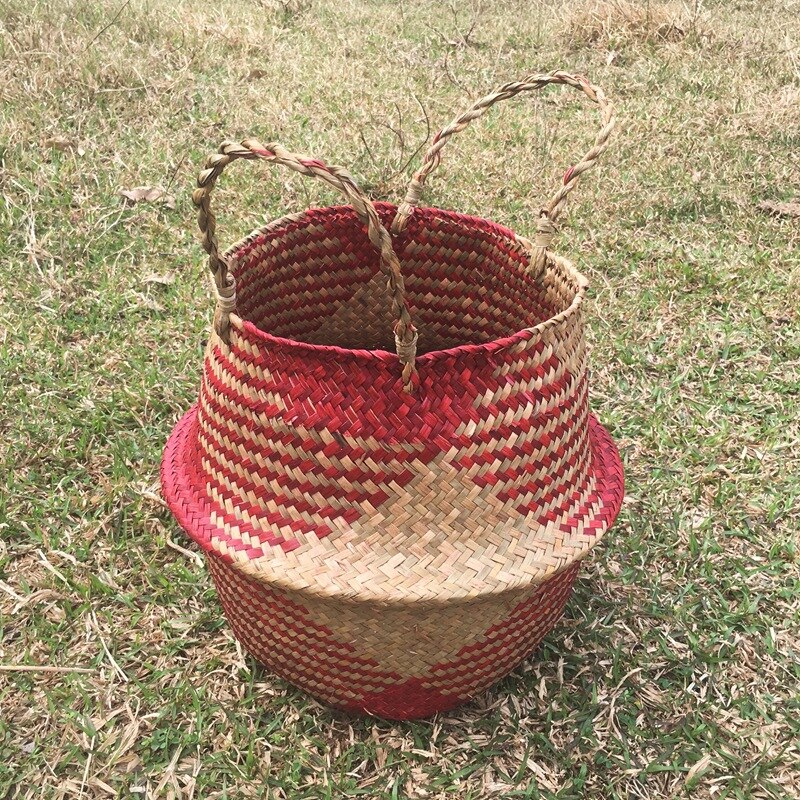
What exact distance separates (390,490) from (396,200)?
2243 millimetres

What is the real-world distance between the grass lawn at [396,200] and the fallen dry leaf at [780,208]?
0.24ft

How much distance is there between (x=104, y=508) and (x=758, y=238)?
2.61 meters

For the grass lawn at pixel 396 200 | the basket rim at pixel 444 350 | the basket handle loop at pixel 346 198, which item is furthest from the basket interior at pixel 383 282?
the grass lawn at pixel 396 200

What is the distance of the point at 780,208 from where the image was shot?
335 centimetres

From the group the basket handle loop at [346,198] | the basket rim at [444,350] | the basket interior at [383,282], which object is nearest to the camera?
the basket handle loop at [346,198]

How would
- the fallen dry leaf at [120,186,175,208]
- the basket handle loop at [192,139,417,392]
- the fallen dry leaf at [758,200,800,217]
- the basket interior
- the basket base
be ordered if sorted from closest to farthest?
the basket handle loop at [192,139,417,392], the basket base, the basket interior, the fallen dry leaf at [120,186,175,208], the fallen dry leaf at [758,200,800,217]

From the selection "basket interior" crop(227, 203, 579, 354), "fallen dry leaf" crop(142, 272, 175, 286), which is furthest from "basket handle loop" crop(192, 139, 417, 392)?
"fallen dry leaf" crop(142, 272, 175, 286)

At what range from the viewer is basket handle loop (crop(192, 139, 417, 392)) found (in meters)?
1.09

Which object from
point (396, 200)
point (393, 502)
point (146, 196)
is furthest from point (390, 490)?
point (146, 196)

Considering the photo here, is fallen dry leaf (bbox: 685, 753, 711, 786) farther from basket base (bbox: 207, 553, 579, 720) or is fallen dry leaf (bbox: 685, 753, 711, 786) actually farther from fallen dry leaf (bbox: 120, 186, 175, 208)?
fallen dry leaf (bbox: 120, 186, 175, 208)

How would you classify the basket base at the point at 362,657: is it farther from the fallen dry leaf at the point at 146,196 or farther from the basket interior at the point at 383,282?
the fallen dry leaf at the point at 146,196

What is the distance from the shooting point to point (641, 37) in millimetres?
4941

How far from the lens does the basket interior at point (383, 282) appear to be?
1.71 metres

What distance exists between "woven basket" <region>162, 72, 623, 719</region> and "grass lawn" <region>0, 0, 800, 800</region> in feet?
0.62
